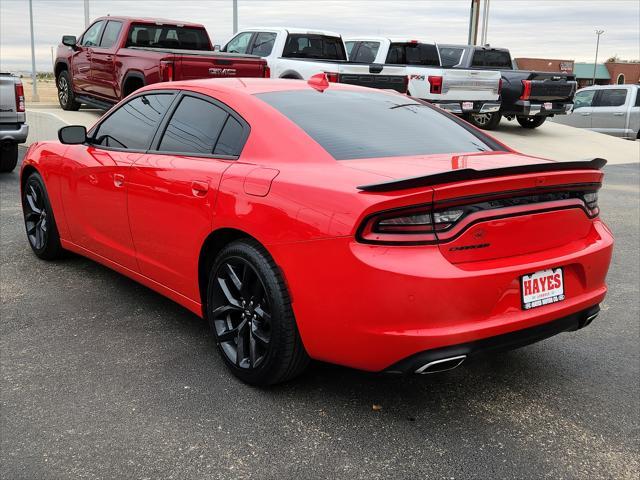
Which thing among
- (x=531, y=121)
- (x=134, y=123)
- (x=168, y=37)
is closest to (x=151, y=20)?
(x=168, y=37)

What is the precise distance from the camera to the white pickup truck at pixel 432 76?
1588 cm

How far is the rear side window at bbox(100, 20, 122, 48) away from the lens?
13.0m

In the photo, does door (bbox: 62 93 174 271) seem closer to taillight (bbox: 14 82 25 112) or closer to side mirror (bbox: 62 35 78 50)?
taillight (bbox: 14 82 25 112)

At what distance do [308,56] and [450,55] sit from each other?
5.78 meters

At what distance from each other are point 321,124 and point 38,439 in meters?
2.12

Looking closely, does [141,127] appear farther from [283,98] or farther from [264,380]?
[264,380]

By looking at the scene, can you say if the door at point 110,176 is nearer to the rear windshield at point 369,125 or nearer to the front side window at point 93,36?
the rear windshield at point 369,125

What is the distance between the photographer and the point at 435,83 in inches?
622

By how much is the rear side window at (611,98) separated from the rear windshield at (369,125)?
60.0 ft

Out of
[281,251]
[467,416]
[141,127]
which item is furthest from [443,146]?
[141,127]

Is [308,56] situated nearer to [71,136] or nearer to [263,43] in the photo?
[263,43]

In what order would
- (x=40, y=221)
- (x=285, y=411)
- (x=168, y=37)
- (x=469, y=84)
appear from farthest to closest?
(x=469, y=84)
(x=168, y=37)
(x=40, y=221)
(x=285, y=411)

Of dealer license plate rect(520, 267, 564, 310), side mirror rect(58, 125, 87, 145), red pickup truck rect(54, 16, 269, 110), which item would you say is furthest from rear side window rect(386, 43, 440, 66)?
dealer license plate rect(520, 267, 564, 310)

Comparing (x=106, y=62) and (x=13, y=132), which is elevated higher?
(x=106, y=62)
